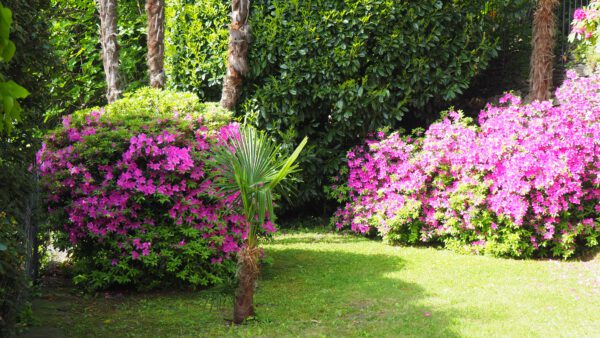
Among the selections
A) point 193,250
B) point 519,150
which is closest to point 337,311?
point 193,250

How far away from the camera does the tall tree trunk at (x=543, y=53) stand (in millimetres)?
9266

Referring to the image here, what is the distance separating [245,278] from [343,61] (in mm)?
4798

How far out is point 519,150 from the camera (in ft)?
24.4

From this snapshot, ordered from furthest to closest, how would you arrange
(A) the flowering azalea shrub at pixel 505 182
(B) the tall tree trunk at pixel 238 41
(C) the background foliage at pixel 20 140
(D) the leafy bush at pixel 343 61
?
(B) the tall tree trunk at pixel 238 41 → (D) the leafy bush at pixel 343 61 → (A) the flowering azalea shrub at pixel 505 182 → (C) the background foliage at pixel 20 140

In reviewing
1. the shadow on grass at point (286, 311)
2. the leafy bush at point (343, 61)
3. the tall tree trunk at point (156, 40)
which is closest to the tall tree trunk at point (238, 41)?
the leafy bush at point (343, 61)

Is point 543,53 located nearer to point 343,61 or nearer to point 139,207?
point 343,61

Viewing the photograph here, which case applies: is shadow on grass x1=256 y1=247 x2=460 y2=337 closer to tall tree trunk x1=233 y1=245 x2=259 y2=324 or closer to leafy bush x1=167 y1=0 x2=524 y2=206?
tall tree trunk x1=233 y1=245 x2=259 y2=324

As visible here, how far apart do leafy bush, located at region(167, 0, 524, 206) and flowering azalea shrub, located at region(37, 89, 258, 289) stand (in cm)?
312

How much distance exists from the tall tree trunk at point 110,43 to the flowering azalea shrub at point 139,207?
11.9 ft

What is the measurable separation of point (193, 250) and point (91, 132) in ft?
5.16

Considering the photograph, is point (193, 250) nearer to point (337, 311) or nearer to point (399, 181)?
point (337, 311)

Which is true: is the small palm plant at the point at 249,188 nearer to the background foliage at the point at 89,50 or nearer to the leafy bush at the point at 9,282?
the leafy bush at the point at 9,282

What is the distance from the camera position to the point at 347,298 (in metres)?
5.79

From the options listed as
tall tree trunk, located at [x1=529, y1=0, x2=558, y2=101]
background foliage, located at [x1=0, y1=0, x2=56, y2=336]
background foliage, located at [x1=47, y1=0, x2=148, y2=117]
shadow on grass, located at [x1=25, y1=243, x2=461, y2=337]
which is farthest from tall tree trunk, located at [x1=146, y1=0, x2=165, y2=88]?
tall tree trunk, located at [x1=529, y1=0, x2=558, y2=101]
